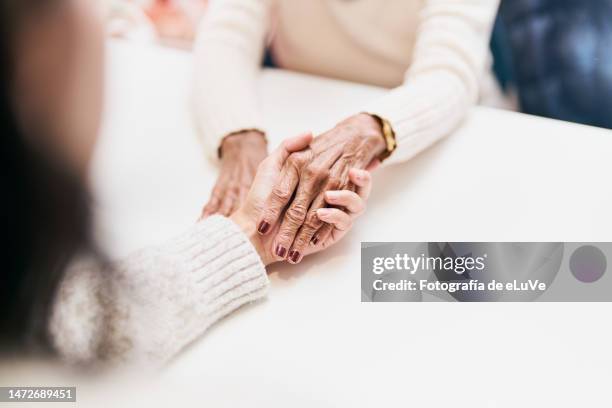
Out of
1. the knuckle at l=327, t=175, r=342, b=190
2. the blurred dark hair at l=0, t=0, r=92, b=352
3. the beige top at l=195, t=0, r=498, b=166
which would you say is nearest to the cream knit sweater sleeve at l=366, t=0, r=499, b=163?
the beige top at l=195, t=0, r=498, b=166

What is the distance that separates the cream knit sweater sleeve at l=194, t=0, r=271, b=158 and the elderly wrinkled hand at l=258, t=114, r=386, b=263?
0.19 meters


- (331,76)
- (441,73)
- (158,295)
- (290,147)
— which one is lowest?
(158,295)

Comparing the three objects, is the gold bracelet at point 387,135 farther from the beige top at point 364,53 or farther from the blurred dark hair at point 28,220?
the blurred dark hair at point 28,220

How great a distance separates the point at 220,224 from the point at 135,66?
22.0 inches

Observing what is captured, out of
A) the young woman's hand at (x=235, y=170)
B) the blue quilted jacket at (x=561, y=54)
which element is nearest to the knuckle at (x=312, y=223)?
the young woman's hand at (x=235, y=170)

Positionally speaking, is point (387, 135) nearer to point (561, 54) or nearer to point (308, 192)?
point (308, 192)

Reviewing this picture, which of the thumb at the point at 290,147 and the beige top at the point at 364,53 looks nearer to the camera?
the thumb at the point at 290,147

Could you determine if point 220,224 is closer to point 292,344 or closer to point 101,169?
point 292,344

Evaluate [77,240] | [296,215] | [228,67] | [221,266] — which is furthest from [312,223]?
[228,67]

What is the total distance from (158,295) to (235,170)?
30 centimetres

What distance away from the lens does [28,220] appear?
0.53 meters

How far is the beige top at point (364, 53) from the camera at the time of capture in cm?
95

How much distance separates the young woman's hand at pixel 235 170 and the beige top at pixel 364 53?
0.02 m

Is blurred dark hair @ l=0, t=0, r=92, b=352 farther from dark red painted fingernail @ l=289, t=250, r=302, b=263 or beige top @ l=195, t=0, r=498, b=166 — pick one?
beige top @ l=195, t=0, r=498, b=166
